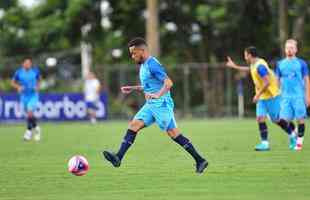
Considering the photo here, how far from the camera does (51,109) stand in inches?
1713

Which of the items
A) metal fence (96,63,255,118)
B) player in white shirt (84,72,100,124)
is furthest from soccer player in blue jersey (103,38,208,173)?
metal fence (96,63,255,118)

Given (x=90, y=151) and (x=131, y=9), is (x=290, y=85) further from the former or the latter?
(x=131, y=9)

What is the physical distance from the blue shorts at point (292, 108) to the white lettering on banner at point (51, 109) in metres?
23.8

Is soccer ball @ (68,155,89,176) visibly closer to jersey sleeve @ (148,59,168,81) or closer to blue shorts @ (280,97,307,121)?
jersey sleeve @ (148,59,168,81)

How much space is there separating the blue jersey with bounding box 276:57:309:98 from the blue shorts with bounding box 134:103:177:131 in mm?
5789

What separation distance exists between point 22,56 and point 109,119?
10472 mm

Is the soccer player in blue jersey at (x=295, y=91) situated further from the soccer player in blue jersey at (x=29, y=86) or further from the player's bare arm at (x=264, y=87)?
the soccer player in blue jersey at (x=29, y=86)

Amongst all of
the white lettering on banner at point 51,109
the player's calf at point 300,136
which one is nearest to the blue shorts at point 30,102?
the player's calf at point 300,136

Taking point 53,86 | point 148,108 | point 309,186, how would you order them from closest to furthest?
1. point 309,186
2. point 148,108
3. point 53,86

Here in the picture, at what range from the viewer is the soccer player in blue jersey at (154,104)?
576 inches

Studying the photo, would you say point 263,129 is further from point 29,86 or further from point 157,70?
point 29,86

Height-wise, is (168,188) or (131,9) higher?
(131,9)

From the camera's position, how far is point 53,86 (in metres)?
49.4

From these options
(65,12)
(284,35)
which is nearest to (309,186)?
(284,35)
